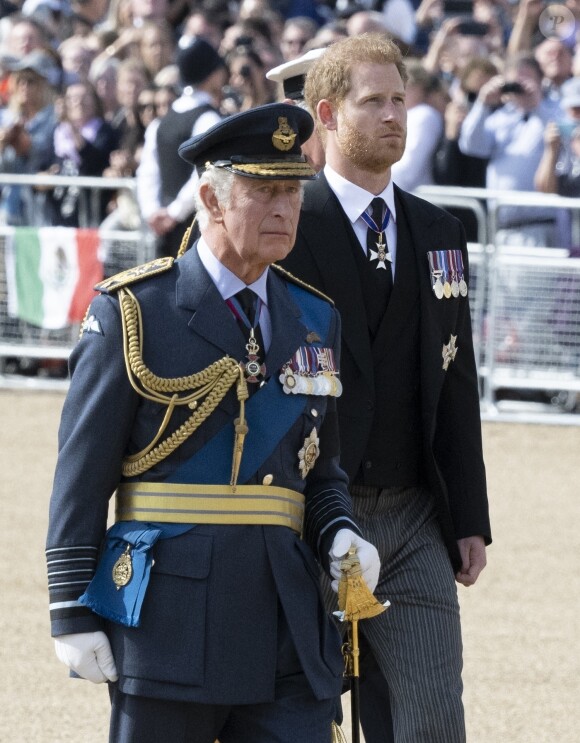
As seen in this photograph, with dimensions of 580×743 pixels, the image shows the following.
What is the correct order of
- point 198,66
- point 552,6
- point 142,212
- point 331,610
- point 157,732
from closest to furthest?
point 157,732 → point 331,610 → point 198,66 → point 142,212 → point 552,6

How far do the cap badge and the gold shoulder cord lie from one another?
44cm

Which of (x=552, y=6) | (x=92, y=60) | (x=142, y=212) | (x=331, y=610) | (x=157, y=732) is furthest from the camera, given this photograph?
(x=92, y=60)

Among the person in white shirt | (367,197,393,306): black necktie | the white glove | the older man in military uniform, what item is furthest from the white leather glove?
the person in white shirt

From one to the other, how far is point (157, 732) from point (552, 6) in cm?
1055

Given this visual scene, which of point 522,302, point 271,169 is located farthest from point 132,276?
point 522,302

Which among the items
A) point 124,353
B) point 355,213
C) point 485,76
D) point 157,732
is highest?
point 485,76

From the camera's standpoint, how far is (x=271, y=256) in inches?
130

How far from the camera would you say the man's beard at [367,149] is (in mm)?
4035

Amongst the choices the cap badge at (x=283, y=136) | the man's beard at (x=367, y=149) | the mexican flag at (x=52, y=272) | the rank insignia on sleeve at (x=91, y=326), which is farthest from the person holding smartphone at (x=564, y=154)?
the rank insignia on sleeve at (x=91, y=326)

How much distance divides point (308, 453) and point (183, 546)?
36 centimetres

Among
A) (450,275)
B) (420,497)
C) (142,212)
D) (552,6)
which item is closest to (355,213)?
(450,275)

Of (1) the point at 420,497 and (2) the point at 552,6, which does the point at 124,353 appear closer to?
(1) the point at 420,497

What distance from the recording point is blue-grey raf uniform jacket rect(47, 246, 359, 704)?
322cm

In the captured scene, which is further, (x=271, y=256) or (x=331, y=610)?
(x=331, y=610)
